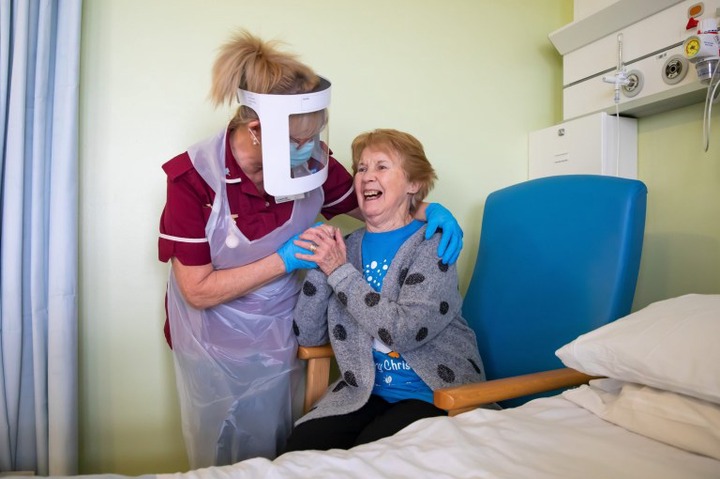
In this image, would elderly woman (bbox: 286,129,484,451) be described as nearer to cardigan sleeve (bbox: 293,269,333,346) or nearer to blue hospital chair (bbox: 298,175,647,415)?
cardigan sleeve (bbox: 293,269,333,346)

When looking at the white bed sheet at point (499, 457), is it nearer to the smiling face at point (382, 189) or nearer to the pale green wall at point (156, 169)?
the smiling face at point (382, 189)

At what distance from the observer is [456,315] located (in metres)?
1.41

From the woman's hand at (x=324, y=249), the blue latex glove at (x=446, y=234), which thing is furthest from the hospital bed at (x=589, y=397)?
the woman's hand at (x=324, y=249)

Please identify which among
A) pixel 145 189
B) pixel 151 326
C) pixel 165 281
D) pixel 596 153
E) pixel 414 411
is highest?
pixel 596 153

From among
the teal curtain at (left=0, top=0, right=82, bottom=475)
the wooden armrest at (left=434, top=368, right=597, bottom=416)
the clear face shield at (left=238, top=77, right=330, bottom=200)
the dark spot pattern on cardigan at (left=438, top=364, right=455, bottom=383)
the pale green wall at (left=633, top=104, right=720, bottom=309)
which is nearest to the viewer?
the wooden armrest at (left=434, top=368, right=597, bottom=416)

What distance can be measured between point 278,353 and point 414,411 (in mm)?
437

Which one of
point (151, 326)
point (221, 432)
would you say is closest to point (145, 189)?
point (151, 326)

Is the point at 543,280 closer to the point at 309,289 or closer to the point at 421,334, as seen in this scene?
the point at 421,334

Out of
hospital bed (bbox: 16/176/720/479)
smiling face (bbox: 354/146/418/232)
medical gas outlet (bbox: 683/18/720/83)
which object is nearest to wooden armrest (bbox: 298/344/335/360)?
smiling face (bbox: 354/146/418/232)

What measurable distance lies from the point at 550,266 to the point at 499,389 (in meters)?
0.47

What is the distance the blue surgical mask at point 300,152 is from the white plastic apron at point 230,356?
0.19 metres

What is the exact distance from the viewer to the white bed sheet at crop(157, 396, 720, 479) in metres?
0.75

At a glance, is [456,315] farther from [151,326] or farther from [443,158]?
[151,326]

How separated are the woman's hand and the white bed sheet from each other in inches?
21.3
